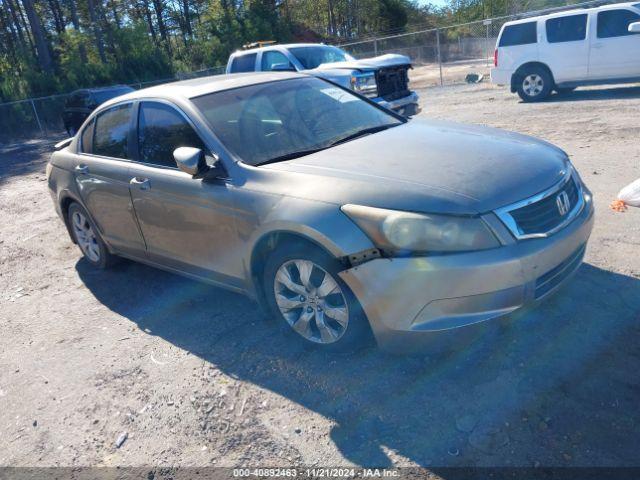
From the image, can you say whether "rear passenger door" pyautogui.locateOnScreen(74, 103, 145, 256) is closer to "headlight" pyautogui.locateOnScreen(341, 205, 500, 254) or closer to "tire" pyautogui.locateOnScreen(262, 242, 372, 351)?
"tire" pyautogui.locateOnScreen(262, 242, 372, 351)

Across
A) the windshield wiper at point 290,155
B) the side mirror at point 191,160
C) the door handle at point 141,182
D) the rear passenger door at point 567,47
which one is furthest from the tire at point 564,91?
the side mirror at point 191,160

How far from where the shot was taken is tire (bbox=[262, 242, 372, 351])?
3137mm

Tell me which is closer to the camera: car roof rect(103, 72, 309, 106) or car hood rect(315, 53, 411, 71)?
car roof rect(103, 72, 309, 106)

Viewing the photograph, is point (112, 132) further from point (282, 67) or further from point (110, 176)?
point (282, 67)

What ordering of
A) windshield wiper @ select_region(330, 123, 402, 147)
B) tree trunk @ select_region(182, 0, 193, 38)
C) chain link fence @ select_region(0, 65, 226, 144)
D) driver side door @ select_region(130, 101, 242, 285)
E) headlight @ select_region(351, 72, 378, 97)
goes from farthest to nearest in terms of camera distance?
tree trunk @ select_region(182, 0, 193, 38), chain link fence @ select_region(0, 65, 226, 144), headlight @ select_region(351, 72, 378, 97), windshield wiper @ select_region(330, 123, 402, 147), driver side door @ select_region(130, 101, 242, 285)

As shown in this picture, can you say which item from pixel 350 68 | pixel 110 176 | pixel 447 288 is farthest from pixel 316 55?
pixel 447 288

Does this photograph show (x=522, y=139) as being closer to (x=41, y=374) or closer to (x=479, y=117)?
(x=41, y=374)

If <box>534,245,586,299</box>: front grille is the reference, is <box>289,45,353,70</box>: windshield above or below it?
above

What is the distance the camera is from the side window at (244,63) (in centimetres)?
1269

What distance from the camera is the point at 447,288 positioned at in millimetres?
2797

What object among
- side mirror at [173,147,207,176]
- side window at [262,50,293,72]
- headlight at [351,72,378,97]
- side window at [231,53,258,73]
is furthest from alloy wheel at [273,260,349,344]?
Answer: side window at [231,53,258,73]

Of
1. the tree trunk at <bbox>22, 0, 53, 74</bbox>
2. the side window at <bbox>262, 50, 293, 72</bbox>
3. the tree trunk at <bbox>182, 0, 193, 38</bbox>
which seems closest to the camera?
the side window at <bbox>262, 50, 293, 72</bbox>

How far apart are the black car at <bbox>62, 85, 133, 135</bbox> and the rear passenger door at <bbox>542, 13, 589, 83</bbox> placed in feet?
40.1

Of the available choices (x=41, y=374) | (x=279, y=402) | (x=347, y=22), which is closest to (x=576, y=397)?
(x=279, y=402)
